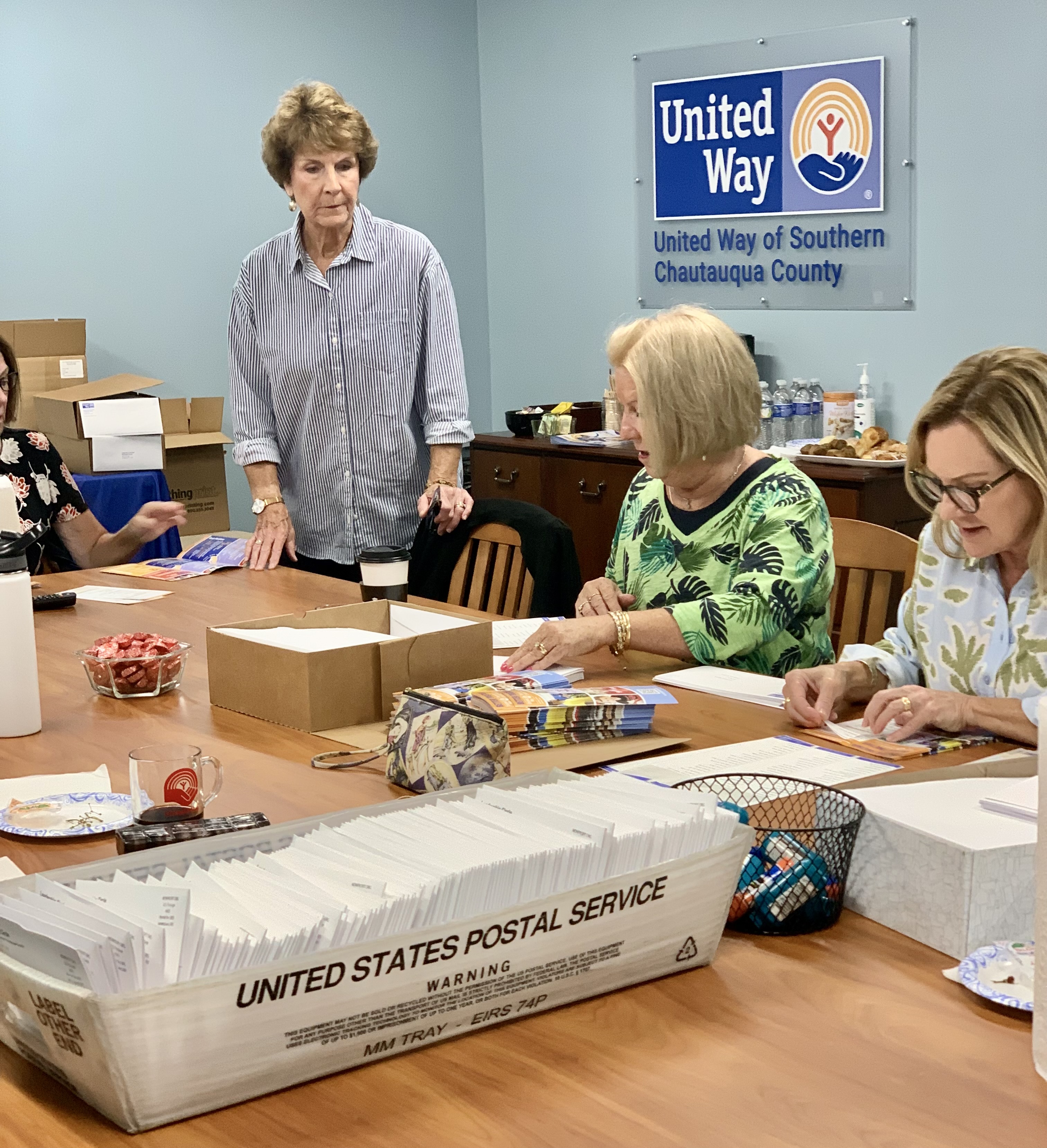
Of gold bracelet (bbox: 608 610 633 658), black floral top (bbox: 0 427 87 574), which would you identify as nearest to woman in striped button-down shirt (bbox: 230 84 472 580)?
black floral top (bbox: 0 427 87 574)

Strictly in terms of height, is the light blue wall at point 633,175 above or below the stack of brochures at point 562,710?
above

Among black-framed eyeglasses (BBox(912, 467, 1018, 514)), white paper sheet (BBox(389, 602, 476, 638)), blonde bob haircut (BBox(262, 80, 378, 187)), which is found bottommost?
white paper sheet (BBox(389, 602, 476, 638))

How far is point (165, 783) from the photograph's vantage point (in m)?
1.52

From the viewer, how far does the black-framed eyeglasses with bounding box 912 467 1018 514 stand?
186 cm

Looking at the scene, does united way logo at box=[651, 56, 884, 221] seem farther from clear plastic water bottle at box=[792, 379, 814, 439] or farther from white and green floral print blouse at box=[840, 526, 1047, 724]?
white and green floral print blouse at box=[840, 526, 1047, 724]

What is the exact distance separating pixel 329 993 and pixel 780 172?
465cm

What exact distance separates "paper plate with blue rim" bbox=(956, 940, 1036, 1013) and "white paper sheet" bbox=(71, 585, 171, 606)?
6.98 ft

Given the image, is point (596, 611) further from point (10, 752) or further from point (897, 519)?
point (897, 519)

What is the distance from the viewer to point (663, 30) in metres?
5.50

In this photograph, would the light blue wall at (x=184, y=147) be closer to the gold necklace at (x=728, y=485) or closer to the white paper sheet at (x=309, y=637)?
the gold necklace at (x=728, y=485)

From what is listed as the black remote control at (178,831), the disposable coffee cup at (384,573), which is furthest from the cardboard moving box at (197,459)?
the black remote control at (178,831)

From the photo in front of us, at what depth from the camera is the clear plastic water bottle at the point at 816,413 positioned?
493cm

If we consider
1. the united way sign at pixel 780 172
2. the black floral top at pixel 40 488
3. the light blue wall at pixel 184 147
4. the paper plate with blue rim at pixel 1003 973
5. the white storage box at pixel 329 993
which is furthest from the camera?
the light blue wall at pixel 184 147

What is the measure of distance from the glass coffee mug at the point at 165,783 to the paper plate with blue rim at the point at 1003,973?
0.79 metres
